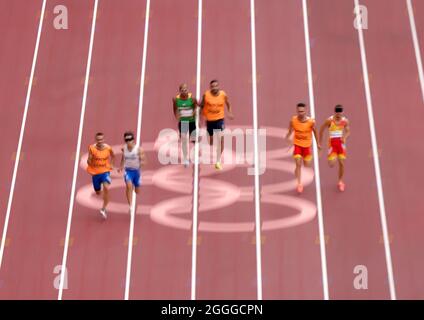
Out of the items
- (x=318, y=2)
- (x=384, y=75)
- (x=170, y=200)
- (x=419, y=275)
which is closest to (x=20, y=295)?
(x=170, y=200)

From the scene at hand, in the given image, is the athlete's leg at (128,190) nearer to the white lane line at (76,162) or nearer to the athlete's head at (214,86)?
the white lane line at (76,162)

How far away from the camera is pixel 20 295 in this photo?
12.5m

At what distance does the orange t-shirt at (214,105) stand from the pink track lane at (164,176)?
1.15 metres

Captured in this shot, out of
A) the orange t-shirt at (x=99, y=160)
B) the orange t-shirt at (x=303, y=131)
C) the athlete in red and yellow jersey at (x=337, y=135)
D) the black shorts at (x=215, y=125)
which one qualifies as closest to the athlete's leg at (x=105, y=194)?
the orange t-shirt at (x=99, y=160)

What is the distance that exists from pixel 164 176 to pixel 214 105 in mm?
1617

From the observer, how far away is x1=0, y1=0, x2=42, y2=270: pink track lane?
48.1ft

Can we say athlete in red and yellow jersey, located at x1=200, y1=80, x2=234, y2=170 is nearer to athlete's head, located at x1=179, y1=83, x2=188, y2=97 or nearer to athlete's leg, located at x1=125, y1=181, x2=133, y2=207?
athlete's head, located at x1=179, y1=83, x2=188, y2=97

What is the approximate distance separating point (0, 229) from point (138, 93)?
4.00 meters

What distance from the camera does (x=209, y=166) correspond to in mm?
14438

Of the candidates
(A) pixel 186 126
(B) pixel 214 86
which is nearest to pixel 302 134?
(B) pixel 214 86

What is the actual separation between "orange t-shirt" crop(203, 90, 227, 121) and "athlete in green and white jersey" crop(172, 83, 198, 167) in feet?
0.67

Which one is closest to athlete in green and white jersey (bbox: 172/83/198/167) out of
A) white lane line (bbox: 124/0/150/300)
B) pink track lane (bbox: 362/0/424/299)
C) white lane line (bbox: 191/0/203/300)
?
white lane line (bbox: 191/0/203/300)

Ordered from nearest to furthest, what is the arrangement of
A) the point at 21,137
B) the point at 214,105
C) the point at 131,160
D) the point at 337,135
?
the point at 131,160 < the point at 337,135 < the point at 214,105 < the point at 21,137

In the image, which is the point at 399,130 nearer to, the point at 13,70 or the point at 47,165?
the point at 47,165
